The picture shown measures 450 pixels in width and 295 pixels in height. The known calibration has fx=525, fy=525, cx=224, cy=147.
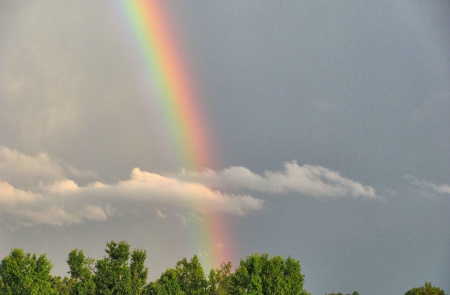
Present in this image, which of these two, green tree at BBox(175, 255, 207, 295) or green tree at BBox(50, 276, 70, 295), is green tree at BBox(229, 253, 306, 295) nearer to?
green tree at BBox(175, 255, 207, 295)

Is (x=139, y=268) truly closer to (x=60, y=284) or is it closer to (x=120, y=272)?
(x=120, y=272)

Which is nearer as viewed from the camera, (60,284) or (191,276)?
(191,276)

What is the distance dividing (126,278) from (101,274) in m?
3.09

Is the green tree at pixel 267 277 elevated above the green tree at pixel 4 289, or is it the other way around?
the green tree at pixel 267 277

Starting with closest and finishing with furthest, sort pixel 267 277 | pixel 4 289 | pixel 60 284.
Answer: pixel 4 289 → pixel 267 277 → pixel 60 284

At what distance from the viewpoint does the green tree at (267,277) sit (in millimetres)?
62344

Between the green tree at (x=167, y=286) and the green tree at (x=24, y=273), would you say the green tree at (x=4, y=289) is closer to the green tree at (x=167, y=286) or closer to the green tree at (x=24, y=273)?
the green tree at (x=24, y=273)

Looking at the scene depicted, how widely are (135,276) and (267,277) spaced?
53.1 feet

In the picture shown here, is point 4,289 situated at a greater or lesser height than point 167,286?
lesser

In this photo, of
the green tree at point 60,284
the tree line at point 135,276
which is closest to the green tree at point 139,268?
the tree line at point 135,276

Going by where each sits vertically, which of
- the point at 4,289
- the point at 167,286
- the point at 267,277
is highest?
the point at 267,277

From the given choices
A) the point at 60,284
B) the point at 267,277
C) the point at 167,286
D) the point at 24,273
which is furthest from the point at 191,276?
the point at 60,284

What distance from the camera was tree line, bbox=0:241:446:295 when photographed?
61500 mm

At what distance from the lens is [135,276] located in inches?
2542
